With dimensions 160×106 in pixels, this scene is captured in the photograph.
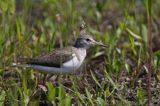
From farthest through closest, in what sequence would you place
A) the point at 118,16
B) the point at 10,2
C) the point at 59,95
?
the point at 118,16
the point at 10,2
the point at 59,95

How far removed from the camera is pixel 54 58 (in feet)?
23.8

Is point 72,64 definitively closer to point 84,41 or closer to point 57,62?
point 57,62

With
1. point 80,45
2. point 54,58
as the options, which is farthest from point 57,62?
point 80,45

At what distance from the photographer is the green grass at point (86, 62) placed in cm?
621

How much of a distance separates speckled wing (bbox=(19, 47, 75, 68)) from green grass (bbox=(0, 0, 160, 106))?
0.20 meters

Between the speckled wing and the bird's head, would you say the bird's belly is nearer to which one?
the speckled wing

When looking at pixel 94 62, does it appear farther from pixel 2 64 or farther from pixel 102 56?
pixel 2 64

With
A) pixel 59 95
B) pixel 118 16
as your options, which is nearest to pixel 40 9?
pixel 118 16

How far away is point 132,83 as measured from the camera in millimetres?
6980

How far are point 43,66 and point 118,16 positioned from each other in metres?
3.73

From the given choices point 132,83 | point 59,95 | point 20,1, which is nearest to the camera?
point 59,95

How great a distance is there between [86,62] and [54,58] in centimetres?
86

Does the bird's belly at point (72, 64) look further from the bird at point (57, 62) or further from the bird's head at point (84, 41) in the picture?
the bird's head at point (84, 41)

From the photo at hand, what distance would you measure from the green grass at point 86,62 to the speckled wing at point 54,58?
0.66ft
